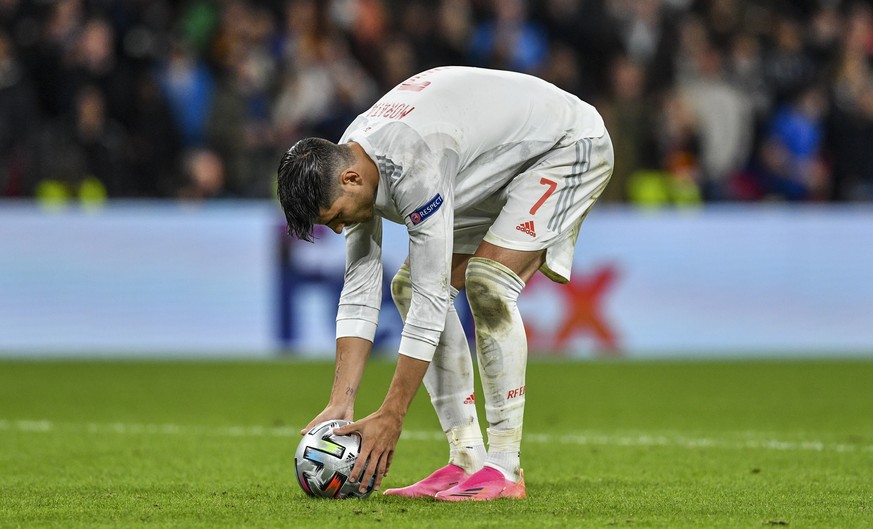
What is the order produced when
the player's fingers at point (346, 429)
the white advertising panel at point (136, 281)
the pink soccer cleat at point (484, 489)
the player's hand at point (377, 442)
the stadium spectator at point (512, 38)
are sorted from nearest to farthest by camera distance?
the player's hand at point (377, 442), the player's fingers at point (346, 429), the pink soccer cleat at point (484, 489), the white advertising panel at point (136, 281), the stadium spectator at point (512, 38)

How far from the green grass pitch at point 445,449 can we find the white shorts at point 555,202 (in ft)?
3.24

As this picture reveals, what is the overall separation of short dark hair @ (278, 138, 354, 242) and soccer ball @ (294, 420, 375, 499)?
832mm

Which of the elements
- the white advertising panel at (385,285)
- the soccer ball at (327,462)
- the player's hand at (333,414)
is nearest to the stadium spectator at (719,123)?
the white advertising panel at (385,285)

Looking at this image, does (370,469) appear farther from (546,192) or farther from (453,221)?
(546,192)

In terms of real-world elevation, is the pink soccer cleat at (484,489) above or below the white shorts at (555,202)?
below

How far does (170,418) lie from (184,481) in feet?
9.68

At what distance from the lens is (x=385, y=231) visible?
13.2m

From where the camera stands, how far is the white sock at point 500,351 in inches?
211

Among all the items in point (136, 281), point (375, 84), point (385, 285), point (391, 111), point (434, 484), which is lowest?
point (136, 281)

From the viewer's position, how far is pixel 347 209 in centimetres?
505

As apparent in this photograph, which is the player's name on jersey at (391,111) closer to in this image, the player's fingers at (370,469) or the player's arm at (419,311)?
the player's arm at (419,311)

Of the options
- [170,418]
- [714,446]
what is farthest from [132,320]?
[714,446]

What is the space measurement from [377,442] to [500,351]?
25.3 inches

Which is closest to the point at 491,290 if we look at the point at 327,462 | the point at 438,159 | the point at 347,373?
the point at 438,159
